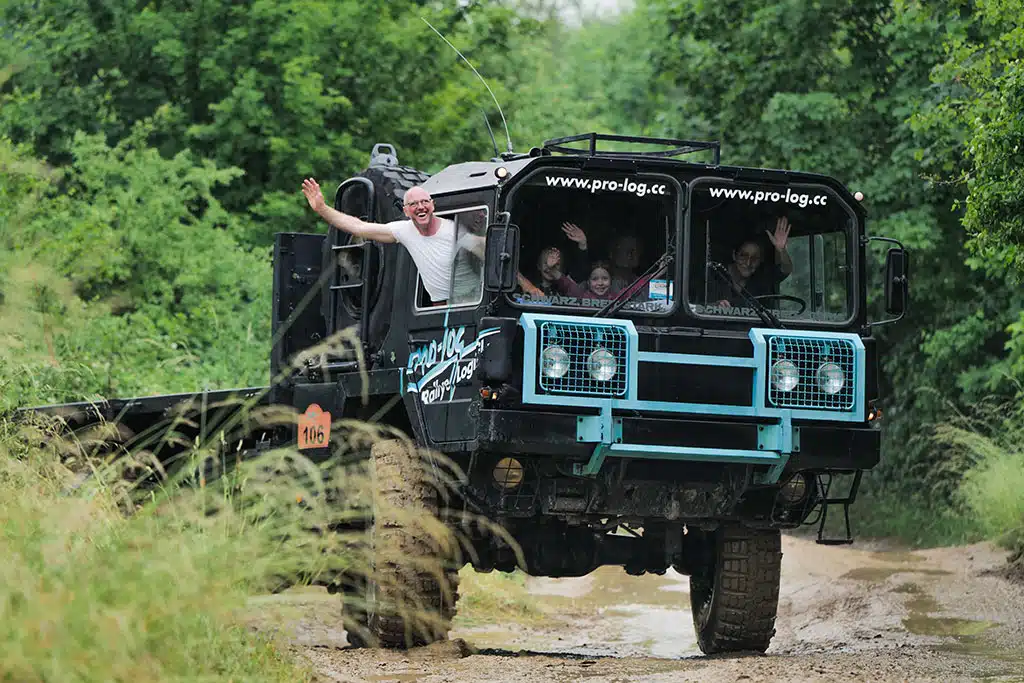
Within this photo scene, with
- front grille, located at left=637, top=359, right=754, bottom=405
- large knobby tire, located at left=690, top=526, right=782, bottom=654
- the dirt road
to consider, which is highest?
front grille, located at left=637, top=359, right=754, bottom=405

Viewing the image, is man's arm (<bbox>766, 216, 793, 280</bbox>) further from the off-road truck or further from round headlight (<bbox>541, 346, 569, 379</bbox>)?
round headlight (<bbox>541, 346, 569, 379</bbox>)

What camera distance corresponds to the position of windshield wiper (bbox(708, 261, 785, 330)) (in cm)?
1077

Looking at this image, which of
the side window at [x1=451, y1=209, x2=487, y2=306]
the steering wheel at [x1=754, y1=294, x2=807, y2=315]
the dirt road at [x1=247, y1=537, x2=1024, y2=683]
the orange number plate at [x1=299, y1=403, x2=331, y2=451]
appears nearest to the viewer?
the dirt road at [x1=247, y1=537, x2=1024, y2=683]

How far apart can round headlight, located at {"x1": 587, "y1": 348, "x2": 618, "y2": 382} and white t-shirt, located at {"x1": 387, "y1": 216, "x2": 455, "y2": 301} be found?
48.5 inches

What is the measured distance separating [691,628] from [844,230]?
5257 millimetres

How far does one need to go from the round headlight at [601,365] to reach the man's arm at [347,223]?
1.95m

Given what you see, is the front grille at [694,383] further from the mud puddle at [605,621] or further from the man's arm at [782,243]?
the mud puddle at [605,621]

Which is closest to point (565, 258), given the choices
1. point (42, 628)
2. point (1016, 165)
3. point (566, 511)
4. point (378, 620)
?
point (566, 511)

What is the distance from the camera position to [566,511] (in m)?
10.6

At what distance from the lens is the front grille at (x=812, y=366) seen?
412 inches

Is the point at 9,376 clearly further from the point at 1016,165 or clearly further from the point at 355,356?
the point at 1016,165

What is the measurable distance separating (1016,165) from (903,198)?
11.7 meters

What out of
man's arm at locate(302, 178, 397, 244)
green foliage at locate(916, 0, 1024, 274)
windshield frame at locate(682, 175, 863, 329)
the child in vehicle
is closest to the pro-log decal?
the child in vehicle

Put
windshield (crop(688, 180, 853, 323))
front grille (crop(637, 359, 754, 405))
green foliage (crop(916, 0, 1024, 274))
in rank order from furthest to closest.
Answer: green foliage (crop(916, 0, 1024, 274)) → windshield (crop(688, 180, 853, 323)) → front grille (crop(637, 359, 754, 405))
